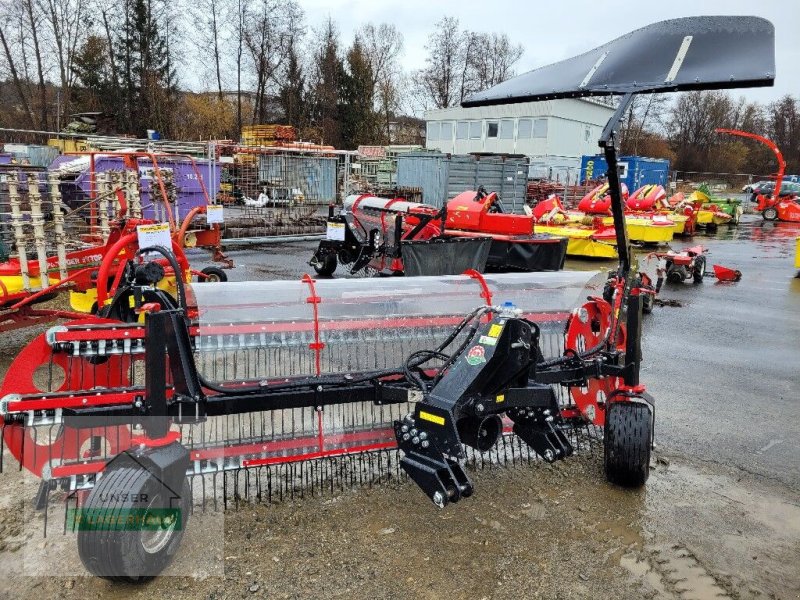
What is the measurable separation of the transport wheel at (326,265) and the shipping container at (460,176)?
801 cm

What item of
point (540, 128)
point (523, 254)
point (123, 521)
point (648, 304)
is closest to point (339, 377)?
point (123, 521)

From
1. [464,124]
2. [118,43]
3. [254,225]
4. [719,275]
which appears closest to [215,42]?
[118,43]

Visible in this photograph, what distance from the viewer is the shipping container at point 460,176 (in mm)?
18328

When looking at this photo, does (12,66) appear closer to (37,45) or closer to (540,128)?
(37,45)

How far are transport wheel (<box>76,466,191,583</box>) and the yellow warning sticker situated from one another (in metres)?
1.17

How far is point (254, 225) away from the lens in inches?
610

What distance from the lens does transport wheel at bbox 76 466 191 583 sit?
255 cm

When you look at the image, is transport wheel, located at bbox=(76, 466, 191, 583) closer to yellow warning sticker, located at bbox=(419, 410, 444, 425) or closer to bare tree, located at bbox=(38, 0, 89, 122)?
yellow warning sticker, located at bbox=(419, 410, 444, 425)

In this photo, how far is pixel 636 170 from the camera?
28.6 meters

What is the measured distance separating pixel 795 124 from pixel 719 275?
61771 millimetres

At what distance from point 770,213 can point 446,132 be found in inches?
825

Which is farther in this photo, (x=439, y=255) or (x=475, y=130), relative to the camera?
(x=475, y=130)

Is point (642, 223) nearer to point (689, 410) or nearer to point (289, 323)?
point (689, 410)

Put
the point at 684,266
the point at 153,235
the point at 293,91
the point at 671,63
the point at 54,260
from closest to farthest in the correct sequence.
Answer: the point at 671,63 < the point at 153,235 < the point at 54,260 < the point at 684,266 < the point at 293,91
